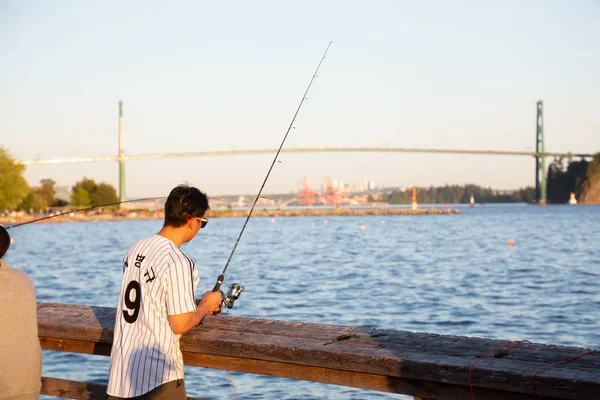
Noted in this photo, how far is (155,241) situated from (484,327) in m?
11.8

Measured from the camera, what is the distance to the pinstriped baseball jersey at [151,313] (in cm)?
274

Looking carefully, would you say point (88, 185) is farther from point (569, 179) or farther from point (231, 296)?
point (231, 296)

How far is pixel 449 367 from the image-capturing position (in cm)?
243

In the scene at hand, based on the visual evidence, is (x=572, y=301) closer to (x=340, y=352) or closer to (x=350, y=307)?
(x=350, y=307)

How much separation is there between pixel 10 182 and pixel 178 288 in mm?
75842

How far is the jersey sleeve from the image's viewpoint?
2732mm

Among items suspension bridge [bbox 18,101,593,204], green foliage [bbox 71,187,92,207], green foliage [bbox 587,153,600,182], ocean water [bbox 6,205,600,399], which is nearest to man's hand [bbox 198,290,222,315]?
ocean water [bbox 6,205,600,399]

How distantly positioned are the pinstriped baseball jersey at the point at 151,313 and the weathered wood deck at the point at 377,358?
Answer: 0.85ft

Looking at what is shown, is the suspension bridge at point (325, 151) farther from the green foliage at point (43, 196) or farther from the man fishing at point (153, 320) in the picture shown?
the man fishing at point (153, 320)

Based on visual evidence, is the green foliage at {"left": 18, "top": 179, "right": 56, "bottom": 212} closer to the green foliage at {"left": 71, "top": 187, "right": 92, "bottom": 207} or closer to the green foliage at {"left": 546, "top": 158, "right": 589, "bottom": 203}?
the green foliage at {"left": 71, "top": 187, "right": 92, "bottom": 207}

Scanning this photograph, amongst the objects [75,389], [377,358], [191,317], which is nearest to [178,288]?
[191,317]

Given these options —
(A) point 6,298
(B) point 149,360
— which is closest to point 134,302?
(B) point 149,360

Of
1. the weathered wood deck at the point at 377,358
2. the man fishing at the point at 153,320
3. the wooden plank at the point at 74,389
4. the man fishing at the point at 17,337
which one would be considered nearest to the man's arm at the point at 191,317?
the man fishing at the point at 153,320

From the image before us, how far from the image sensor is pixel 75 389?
3520 mm
